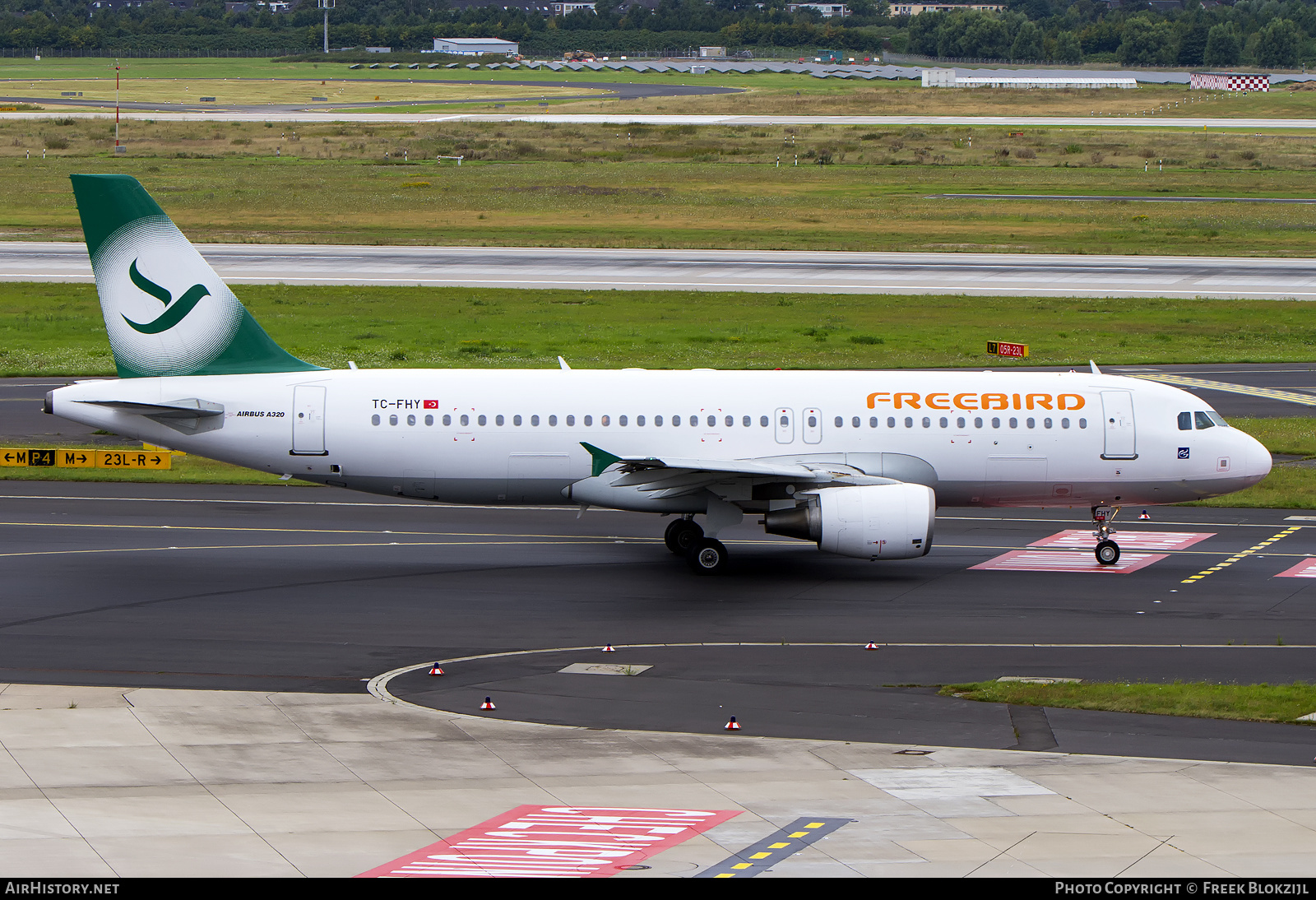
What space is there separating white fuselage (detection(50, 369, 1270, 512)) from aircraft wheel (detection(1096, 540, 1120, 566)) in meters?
1.12

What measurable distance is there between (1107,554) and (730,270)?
48678mm

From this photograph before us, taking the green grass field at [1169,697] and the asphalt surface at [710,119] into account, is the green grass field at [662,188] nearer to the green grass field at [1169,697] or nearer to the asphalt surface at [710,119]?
the asphalt surface at [710,119]

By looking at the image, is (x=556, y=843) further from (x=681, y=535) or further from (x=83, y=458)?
(x=83, y=458)

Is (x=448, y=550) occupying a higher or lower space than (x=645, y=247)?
lower

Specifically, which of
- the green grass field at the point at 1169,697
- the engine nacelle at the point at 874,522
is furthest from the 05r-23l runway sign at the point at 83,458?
the green grass field at the point at 1169,697

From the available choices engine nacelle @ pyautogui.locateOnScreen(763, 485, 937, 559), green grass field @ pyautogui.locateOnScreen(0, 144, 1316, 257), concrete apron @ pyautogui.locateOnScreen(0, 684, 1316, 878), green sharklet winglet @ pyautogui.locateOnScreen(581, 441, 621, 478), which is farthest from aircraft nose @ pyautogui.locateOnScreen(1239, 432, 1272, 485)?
green grass field @ pyautogui.locateOnScreen(0, 144, 1316, 257)

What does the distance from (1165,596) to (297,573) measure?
19112 mm

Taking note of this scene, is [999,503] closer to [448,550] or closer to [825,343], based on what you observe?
[448,550]

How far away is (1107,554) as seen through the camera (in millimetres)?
35219

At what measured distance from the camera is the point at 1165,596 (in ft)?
106

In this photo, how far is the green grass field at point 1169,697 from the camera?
947 inches

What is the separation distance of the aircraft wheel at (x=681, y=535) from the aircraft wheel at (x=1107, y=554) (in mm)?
9368

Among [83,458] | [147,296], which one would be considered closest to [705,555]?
[147,296]

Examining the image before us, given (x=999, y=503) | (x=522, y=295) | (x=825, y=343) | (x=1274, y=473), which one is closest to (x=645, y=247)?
(x=522, y=295)
